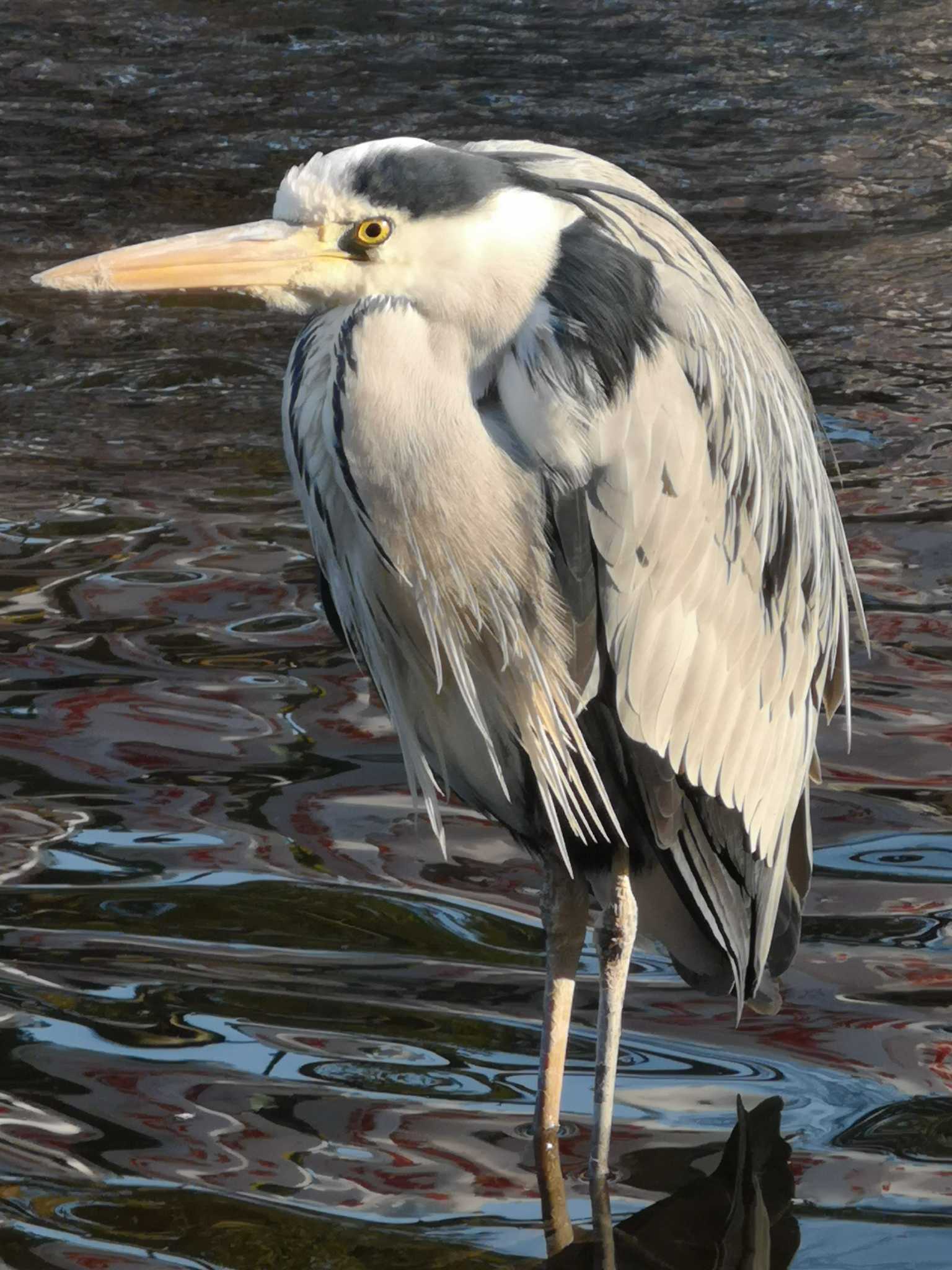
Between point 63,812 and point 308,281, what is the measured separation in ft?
6.02

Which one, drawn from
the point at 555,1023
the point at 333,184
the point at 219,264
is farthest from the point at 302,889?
the point at 333,184

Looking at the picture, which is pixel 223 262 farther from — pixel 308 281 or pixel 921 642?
pixel 921 642

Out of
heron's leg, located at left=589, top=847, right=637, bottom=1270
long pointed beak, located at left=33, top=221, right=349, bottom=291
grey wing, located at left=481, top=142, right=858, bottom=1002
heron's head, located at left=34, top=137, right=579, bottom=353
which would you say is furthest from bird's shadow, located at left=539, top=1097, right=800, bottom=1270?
long pointed beak, located at left=33, top=221, right=349, bottom=291

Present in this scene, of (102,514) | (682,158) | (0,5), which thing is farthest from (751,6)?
(102,514)

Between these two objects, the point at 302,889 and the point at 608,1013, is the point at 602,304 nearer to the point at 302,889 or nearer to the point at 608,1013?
the point at 608,1013

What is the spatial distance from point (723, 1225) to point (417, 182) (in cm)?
169

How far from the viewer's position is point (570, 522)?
8.98ft

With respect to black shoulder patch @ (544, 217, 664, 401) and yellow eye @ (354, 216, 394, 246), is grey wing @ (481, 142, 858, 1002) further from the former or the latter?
yellow eye @ (354, 216, 394, 246)

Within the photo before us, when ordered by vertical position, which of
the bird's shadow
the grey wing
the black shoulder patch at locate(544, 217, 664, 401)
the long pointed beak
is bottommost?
the bird's shadow

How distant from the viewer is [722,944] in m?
3.16

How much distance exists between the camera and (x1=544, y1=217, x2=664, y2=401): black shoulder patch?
2592 mm

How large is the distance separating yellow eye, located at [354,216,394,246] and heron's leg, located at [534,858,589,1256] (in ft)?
4.06

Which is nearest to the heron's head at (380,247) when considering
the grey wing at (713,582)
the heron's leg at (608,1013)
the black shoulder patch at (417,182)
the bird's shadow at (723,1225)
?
the black shoulder patch at (417,182)

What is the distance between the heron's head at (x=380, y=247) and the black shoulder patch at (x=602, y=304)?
4cm
